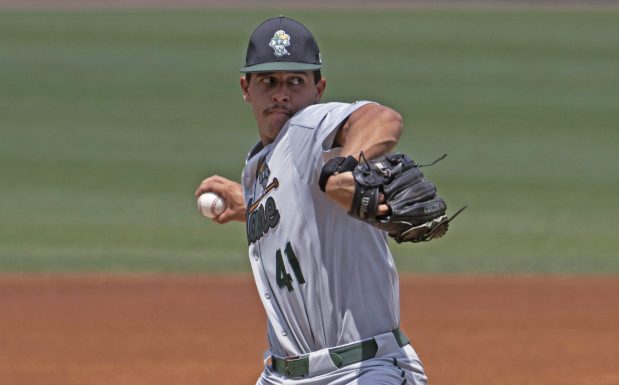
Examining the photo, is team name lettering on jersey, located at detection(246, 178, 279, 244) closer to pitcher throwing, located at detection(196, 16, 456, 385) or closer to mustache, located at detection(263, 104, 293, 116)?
pitcher throwing, located at detection(196, 16, 456, 385)

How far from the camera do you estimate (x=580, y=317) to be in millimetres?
9109

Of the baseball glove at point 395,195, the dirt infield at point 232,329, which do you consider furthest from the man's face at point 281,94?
the dirt infield at point 232,329

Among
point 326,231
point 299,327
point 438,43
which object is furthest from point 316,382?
point 438,43

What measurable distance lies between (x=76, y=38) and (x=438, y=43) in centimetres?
812

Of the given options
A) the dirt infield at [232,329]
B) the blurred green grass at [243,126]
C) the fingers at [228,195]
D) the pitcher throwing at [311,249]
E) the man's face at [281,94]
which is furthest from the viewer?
the blurred green grass at [243,126]

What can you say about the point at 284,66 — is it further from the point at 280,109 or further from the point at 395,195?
the point at 395,195

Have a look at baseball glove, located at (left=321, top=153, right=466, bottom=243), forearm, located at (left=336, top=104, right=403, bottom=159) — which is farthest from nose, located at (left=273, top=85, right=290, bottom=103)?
baseball glove, located at (left=321, top=153, right=466, bottom=243)

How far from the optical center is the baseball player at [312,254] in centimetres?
388

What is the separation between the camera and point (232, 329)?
346 inches

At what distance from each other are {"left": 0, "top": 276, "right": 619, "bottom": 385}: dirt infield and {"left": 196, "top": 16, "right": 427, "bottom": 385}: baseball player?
3381mm

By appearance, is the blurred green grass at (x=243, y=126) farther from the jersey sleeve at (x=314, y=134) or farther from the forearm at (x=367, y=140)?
the forearm at (x=367, y=140)

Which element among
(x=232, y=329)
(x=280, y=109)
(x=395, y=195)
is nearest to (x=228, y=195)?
(x=280, y=109)

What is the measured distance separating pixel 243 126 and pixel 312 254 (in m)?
15.6

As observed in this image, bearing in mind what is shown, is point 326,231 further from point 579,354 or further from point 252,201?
point 579,354
